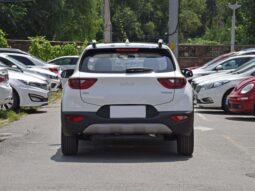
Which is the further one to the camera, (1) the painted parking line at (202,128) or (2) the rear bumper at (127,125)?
(1) the painted parking line at (202,128)

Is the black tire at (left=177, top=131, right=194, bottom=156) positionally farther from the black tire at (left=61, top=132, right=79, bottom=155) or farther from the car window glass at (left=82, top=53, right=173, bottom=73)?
the black tire at (left=61, top=132, right=79, bottom=155)

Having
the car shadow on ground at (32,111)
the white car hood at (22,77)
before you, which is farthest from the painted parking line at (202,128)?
the car shadow on ground at (32,111)

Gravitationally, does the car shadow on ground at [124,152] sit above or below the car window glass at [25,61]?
below

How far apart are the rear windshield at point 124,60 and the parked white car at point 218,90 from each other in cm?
862

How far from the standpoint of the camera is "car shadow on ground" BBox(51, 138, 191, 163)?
10234mm

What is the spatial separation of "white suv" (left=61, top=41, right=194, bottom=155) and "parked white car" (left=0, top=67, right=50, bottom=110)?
8.17 meters

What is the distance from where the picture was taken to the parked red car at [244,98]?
54.4 feet

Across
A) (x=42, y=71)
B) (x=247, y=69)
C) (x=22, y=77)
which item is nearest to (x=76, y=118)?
(x=22, y=77)

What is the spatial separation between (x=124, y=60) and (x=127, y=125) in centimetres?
105

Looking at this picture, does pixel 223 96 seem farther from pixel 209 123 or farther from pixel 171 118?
pixel 171 118

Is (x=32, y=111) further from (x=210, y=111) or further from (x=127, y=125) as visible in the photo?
(x=127, y=125)

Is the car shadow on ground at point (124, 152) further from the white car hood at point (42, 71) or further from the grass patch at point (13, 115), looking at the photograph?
the white car hood at point (42, 71)

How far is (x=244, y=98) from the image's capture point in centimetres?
1664

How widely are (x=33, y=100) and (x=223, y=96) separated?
5.03 meters
